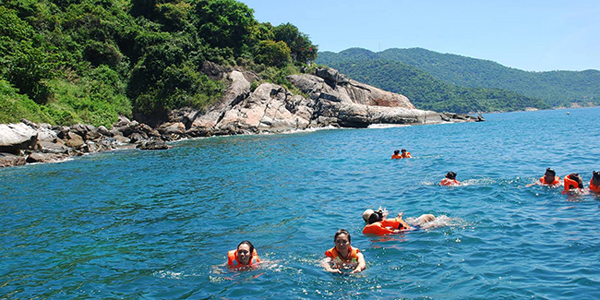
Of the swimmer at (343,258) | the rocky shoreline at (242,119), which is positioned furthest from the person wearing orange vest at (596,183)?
the rocky shoreline at (242,119)

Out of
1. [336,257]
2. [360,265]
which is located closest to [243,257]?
[336,257]

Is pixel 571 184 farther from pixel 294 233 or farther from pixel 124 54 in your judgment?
pixel 124 54

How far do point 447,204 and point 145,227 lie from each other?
9284 millimetres

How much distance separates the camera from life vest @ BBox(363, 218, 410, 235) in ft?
33.1

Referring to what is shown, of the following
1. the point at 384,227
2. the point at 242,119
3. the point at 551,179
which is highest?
the point at 242,119

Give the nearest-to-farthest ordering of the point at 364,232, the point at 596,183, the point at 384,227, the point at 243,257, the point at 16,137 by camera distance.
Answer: the point at 243,257, the point at 384,227, the point at 364,232, the point at 596,183, the point at 16,137

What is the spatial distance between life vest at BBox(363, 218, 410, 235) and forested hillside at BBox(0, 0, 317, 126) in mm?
28464

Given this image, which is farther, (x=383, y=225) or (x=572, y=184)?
(x=572, y=184)

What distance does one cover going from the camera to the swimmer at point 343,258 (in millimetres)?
7984

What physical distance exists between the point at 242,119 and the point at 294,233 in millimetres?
41344

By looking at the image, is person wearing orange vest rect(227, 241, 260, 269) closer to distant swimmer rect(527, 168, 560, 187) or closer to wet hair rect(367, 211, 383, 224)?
wet hair rect(367, 211, 383, 224)

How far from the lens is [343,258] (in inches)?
324

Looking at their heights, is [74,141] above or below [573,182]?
below

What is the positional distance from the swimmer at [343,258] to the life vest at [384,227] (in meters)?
1.87
